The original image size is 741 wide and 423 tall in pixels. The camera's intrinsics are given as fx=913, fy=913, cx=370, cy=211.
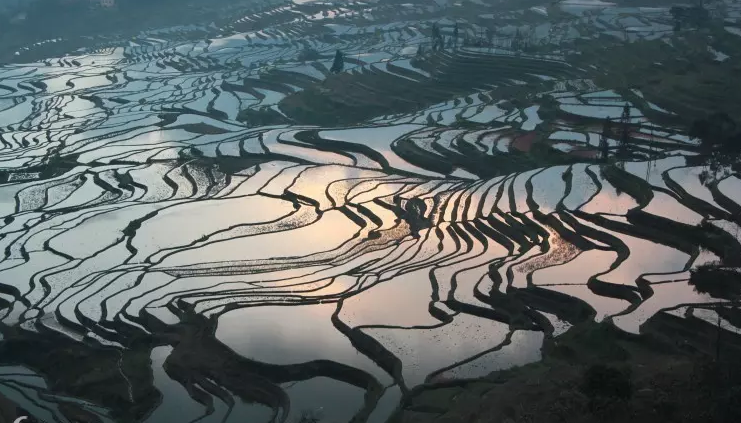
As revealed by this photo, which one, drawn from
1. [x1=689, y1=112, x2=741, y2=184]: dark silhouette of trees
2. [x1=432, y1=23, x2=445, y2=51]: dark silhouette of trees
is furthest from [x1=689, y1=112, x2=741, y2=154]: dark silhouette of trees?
[x1=432, y1=23, x2=445, y2=51]: dark silhouette of trees

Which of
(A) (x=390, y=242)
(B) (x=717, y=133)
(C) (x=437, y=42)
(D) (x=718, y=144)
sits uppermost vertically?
(A) (x=390, y=242)

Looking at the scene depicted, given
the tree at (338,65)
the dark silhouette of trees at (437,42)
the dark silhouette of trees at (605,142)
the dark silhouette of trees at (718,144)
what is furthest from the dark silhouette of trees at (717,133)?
the tree at (338,65)

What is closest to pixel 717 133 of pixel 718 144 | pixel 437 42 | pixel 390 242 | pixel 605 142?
pixel 718 144

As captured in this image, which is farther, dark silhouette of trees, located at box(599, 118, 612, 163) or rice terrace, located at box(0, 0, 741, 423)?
dark silhouette of trees, located at box(599, 118, 612, 163)

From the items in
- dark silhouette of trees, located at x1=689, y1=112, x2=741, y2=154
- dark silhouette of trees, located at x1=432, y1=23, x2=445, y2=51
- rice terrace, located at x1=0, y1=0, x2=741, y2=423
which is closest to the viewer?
rice terrace, located at x1=0, y1=0, x2=741, y2=423

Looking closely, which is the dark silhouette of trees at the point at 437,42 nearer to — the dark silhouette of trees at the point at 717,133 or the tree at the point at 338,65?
the tree at the point at 338,65

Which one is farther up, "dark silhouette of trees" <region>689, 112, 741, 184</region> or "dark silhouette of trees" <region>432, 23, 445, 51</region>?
"dark silhouette of trees" <region>432, 23, 445, 51</region>

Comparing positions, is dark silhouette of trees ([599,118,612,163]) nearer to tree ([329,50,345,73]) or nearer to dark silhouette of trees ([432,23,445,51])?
tree ([329,50,345,73])

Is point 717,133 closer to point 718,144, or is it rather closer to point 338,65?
point 718,144

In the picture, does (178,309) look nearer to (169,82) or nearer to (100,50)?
(169,82)
